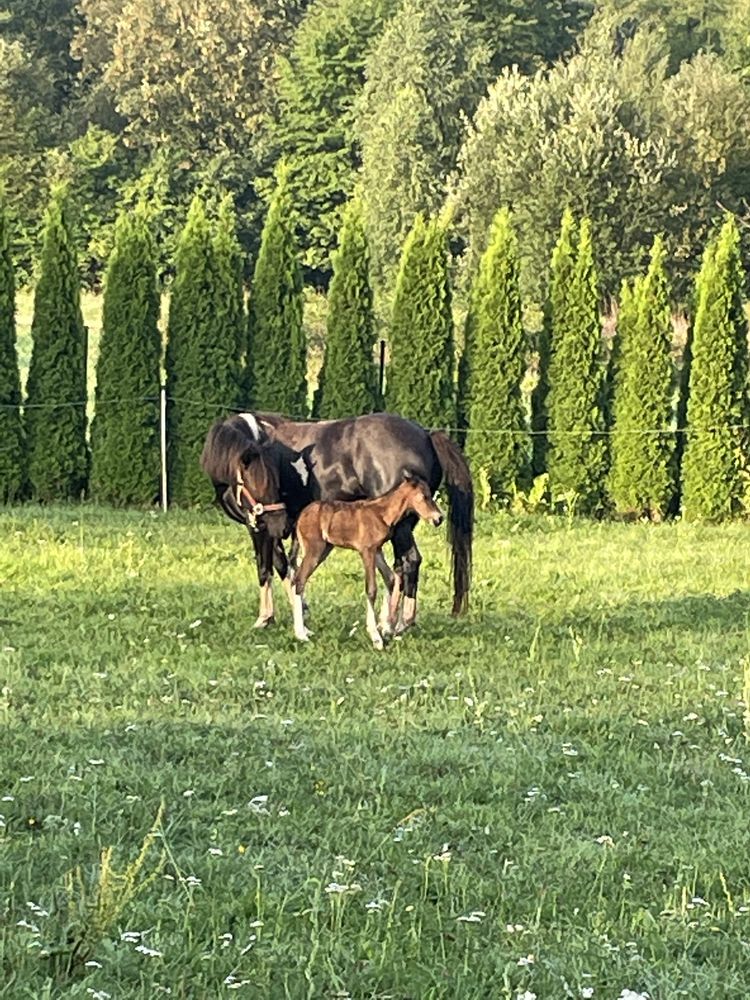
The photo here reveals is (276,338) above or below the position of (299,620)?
above

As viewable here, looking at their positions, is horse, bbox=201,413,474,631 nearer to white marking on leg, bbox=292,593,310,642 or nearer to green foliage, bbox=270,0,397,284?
white marking on leg, bbox=292,593,310,642

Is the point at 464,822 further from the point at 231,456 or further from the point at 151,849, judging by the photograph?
the point at 231,456

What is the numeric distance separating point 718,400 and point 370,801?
1490cm

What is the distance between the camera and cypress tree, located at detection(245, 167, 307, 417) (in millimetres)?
20047

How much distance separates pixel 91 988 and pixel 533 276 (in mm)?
34457

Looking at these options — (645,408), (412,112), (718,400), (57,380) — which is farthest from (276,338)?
(412,112)

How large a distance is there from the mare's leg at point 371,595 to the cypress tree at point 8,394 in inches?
405

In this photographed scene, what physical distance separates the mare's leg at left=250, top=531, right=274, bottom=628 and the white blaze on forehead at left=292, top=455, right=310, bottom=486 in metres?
0.58

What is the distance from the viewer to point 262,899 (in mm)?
4449

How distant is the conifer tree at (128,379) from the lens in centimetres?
1936

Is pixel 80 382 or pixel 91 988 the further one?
pixel 80 382

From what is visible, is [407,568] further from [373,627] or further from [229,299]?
[229,299]

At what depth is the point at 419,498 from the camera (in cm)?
1000

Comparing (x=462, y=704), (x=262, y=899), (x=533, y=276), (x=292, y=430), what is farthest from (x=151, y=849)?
(x=533, y=276)
